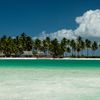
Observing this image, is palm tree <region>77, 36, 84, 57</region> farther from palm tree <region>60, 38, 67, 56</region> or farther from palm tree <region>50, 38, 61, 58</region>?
palm tree <region>50, 38, 61, 58</region>

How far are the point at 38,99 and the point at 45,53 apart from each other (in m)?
95.8

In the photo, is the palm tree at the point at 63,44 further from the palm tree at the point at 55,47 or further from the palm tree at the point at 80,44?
the palm tree at the point at 80,44

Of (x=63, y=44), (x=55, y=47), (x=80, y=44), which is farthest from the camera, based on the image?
(x=80, y=44)

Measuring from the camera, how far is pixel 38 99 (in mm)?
9172

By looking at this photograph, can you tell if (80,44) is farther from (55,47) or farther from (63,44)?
(55,47)

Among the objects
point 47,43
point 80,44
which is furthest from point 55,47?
point 80,44

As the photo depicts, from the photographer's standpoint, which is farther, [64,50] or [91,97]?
[64,50]

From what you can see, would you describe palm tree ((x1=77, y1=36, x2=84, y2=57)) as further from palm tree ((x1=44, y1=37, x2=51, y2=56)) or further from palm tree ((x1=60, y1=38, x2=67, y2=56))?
palm tree ((x1=44, y1=37, x2=51, y2=56))

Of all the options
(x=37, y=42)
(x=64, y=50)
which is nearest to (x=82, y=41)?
(x=64, y=50)

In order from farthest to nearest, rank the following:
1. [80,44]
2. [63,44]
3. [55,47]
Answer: [80,44]
[63,44]
[55,47]

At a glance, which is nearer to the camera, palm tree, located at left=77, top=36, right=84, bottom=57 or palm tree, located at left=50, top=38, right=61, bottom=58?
palm tree, located at left=50, top=38, right=61, bottom=58

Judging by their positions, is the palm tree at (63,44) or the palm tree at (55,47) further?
the palm tree at (63,44)

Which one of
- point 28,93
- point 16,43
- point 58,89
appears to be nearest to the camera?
point 28,93

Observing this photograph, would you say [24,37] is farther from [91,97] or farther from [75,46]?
[91,97]
